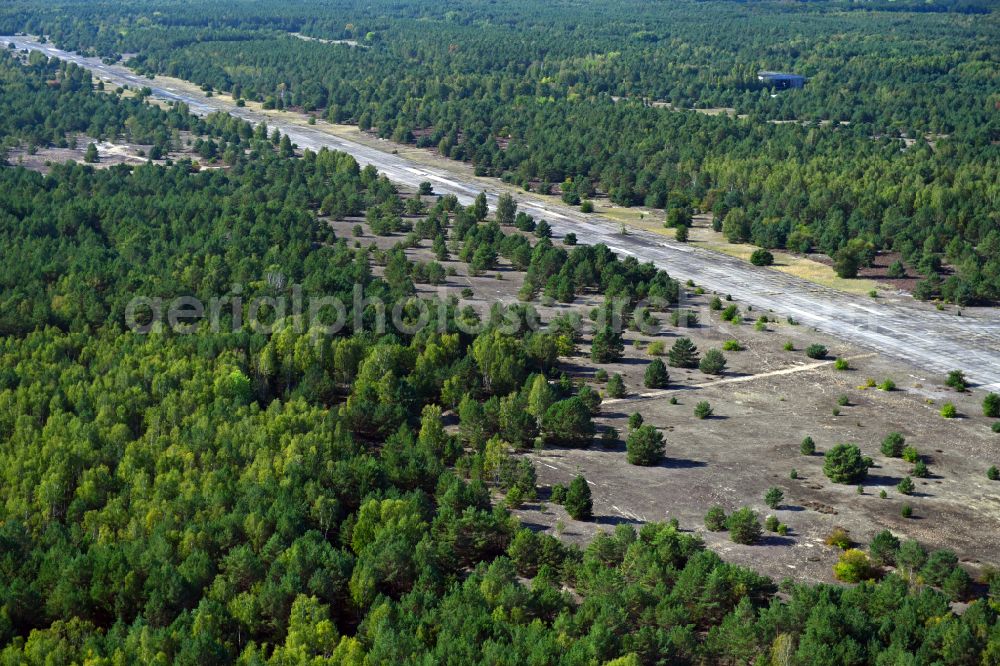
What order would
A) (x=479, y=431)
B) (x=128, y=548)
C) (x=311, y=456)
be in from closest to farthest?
(x=128, y=548)
(x=311, y=456)
(x=479, y=431)

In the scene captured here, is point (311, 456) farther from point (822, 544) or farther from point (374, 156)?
point (374, 156)

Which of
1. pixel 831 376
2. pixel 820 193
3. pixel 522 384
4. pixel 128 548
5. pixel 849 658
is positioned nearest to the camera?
pixel 849 658

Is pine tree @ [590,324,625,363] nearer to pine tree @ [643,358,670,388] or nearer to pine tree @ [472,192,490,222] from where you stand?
pine tree @ [643,358,670,388]

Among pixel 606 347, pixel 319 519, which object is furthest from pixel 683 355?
pixel 319 519

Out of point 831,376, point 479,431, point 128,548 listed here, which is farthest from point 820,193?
point 128,548

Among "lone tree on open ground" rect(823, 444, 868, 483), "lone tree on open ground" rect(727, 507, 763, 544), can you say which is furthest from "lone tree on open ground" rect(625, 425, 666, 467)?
"lone tree on open ground" rect(727, 507, 763, 544)

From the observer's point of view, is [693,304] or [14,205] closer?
[693,304]

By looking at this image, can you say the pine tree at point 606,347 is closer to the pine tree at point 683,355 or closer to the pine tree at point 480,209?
the pine tree at point 683,355

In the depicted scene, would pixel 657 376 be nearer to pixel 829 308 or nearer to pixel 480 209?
pixel 829 308

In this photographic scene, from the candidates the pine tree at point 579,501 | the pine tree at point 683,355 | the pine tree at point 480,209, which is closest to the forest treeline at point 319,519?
the pine tree at point 579,501
